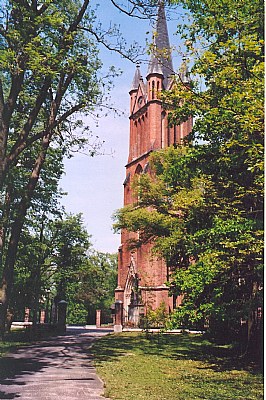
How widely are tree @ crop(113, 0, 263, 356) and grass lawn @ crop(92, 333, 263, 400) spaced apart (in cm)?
146

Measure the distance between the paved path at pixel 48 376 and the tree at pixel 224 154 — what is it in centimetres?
306

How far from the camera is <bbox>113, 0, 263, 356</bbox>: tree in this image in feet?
23.5

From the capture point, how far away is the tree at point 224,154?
7176 millimetres

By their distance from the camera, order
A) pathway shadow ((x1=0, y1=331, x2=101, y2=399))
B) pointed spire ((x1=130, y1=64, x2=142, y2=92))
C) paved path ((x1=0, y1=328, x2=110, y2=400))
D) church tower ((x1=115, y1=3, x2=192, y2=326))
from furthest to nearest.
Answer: pointed spire ((x1=130, y1=64, x2=142, y2=92)) → church tower ((x1=115, y1=3, x2=192, y2=326)) → pathway shadow ((x1=0, y1=331, x2=101, y2=399)) → paved path ((x1=0, y1=328, x2=110, y2=400))

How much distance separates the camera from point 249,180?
9.33 meters

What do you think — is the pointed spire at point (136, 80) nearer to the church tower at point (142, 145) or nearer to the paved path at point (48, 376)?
the church tower at point (142, 145)

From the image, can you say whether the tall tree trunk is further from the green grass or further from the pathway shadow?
the green grass

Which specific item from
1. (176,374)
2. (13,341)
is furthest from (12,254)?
(13,341)

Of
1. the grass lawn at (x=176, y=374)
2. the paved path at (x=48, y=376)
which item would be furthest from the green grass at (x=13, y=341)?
the grass lawn at (x=176, y=374)

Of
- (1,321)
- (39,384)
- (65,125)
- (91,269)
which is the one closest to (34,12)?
(65,125)

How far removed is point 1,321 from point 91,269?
1056 inches

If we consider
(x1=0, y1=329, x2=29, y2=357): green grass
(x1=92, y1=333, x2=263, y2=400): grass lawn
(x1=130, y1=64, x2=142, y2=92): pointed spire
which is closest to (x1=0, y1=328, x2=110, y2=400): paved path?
(x1=92, y1=333, x2=263, y2=400): grass lawn

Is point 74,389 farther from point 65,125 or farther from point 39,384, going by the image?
point 65,125

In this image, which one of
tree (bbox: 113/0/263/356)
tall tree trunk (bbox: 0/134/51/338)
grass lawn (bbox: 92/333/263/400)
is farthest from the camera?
tall tree trunk (bbox: 0/134/51/338)
